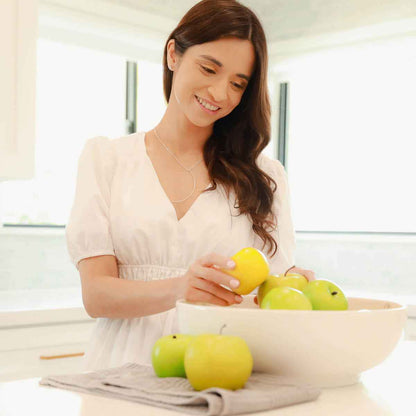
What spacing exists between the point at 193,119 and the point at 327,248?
2.04 metres

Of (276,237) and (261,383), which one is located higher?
(276,237)

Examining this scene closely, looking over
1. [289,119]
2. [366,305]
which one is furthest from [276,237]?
[289,119]

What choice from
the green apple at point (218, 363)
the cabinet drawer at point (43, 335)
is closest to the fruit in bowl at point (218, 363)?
the green apple at point (218, 363)

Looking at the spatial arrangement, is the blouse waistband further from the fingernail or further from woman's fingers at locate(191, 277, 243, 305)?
the fingernail

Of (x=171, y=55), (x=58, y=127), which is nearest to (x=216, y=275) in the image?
(x=171, y=55)

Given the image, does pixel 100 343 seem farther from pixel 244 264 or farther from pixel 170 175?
pixel 244 264

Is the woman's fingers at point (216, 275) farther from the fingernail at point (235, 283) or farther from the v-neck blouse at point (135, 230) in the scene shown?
the v-neck blouse at point (135, 230)

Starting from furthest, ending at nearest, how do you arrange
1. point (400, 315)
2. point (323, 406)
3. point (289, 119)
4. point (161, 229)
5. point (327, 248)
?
point (289, 119) → point (327, 248) → point (161, 229) → point (400, 315) → point (323, 406)

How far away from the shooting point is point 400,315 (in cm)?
98

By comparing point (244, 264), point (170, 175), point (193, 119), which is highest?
point (193, 119)

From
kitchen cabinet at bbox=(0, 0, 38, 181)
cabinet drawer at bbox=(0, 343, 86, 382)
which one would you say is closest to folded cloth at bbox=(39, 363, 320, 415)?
cabinet drawer at bbox=(0, 343, 86, 382)

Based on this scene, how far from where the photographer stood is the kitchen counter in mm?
805

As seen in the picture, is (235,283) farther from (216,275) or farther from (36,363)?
(36,363)

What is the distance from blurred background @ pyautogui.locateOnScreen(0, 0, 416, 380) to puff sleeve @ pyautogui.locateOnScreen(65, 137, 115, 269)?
1174 mm
